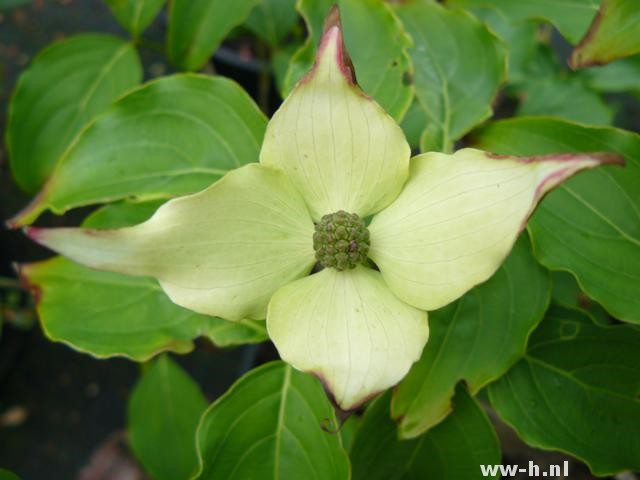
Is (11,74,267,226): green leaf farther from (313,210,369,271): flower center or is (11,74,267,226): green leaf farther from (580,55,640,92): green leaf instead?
(580,55,640,92): green leaf

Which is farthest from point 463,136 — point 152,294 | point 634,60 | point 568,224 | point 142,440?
point 142,440

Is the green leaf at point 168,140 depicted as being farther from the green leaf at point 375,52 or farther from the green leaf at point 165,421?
the green leaf at point 165,421

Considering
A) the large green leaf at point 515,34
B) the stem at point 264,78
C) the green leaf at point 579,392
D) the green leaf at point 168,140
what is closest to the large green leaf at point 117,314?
the green leaf at point 168,140

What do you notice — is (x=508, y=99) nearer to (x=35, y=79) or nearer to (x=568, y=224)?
(x=568, y=224)

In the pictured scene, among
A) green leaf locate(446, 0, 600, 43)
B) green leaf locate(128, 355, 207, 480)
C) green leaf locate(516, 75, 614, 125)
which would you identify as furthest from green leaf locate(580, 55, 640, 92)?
green leaf locate(128, 355, 207, 480)

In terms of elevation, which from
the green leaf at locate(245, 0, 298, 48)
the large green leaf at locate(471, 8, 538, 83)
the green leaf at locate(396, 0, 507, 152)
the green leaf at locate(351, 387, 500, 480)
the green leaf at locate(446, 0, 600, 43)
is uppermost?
the green leaf at locate(446, 0, 600, 43)
